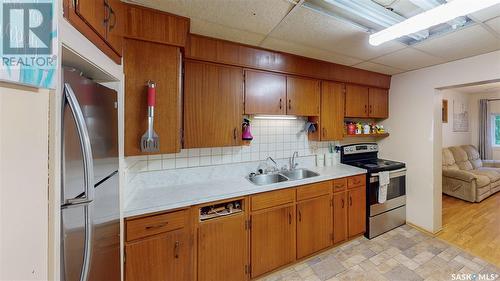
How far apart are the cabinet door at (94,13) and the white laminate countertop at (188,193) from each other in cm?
112

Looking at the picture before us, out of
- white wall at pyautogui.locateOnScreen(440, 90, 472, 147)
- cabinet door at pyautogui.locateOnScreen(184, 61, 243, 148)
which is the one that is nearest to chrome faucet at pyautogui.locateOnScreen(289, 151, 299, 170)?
cabinet door at pyautogui.locateOnScreen(184, 61, 243, 148)

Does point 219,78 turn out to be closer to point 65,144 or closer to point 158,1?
point 158,1

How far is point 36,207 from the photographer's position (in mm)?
592

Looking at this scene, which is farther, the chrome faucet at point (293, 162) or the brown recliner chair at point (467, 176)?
the brown recliner chair at point (467, 176)

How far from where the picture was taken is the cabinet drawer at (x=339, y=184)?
7.58ft

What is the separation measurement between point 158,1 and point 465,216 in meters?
4.92

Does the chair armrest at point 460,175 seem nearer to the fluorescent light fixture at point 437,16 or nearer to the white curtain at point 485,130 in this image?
the white curtain at point 485,130

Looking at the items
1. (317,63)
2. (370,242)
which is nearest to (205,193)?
(317,63)

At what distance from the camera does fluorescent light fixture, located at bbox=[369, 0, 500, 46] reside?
42.6 inches

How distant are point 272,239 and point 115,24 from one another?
82.8 inches

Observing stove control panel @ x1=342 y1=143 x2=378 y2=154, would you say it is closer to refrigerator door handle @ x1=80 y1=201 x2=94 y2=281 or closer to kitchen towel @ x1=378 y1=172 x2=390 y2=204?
kitchen towel @ x1=378 y1=172 x2=390 y2=204

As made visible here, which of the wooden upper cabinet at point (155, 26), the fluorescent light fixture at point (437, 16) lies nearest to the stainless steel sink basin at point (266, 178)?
the wooden upper cabinet at point (155, 26)

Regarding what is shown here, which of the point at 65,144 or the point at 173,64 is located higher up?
the point at 173,64

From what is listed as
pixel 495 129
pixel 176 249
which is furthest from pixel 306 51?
pixel 495 129
